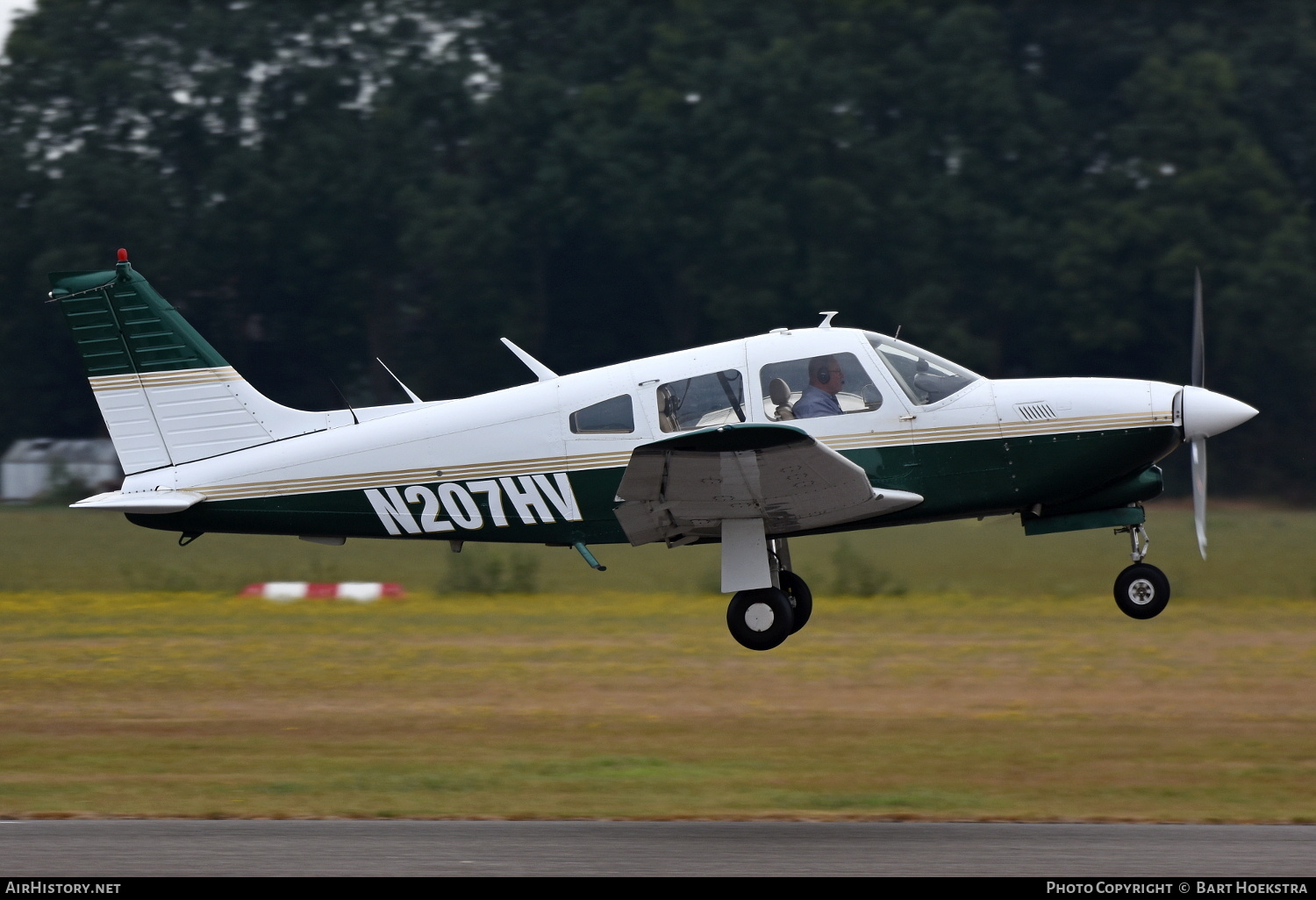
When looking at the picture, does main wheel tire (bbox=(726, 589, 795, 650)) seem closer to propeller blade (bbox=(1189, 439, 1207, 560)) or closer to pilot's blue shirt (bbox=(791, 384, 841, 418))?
pilot's blue shirt (bbox=(791, 384, 841, 418))

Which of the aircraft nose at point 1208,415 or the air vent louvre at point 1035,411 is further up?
the air vent louvre at point 1035,411

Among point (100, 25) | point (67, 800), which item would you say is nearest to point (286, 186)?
point (100, 25)

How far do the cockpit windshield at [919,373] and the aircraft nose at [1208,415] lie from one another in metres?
1.56

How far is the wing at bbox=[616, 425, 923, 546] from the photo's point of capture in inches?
431

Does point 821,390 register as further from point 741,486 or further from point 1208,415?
point 1208,415

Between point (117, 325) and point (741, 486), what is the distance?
5.40 meters

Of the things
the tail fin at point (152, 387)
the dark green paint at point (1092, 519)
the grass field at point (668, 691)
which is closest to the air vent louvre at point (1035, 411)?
the dark green paint at point (1092, 519)

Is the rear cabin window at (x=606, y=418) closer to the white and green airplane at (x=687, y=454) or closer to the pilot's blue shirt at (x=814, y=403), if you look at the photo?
the white and green airplane at (x=687, y=454)

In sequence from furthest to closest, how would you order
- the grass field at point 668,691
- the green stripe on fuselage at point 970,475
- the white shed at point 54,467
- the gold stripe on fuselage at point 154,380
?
the white shed at point 54,467
the grass field at point 668,691
the gold stripe on fuselage at point 154,380
the green stripe on fuselage at point 970,475

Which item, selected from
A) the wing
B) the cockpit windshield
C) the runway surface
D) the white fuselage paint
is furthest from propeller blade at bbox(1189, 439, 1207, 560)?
the runway surface

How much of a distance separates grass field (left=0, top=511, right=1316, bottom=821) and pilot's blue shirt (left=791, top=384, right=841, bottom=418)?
4.24 m

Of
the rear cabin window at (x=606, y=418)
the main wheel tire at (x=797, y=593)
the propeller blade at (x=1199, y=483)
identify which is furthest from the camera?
the main wheel tire at (x=797, y=593)

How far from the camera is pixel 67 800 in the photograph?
48.4 feet

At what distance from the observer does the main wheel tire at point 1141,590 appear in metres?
12.2
